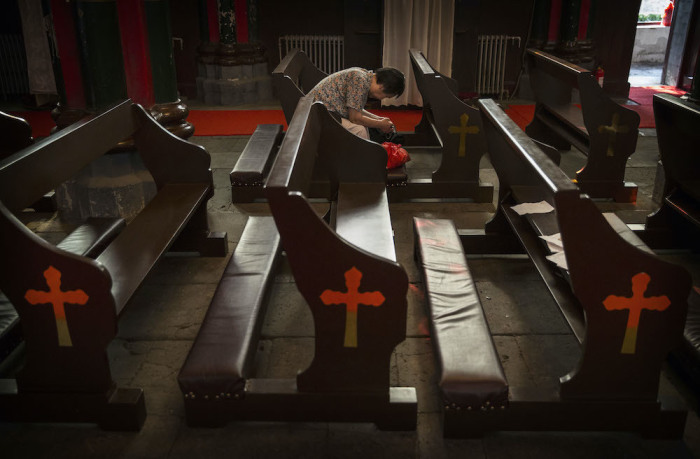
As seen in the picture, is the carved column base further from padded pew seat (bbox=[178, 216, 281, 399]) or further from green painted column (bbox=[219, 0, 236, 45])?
green painted column (bbox=[219, 0, 236, 45])

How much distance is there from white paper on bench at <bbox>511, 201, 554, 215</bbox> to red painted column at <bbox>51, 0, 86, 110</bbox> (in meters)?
3.02

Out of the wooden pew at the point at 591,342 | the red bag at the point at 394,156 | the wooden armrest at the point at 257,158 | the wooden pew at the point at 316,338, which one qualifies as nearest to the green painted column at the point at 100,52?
the wooden armrest at the point at 257,158

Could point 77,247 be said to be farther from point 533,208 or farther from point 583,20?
point 583,20

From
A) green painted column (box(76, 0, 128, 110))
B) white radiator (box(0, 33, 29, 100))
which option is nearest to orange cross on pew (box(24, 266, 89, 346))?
green painted column (box(76, 0, 128, 110))

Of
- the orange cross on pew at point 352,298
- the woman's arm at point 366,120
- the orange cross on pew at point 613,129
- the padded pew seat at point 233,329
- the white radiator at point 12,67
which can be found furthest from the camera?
the white radiator at point 12,67

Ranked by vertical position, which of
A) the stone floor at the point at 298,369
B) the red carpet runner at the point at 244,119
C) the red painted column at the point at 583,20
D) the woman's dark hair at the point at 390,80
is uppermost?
the red painted column at the point at 583,20

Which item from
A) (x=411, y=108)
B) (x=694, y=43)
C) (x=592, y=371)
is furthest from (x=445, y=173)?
(x=694, y=43)

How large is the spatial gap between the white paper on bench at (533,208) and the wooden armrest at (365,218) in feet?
2.35

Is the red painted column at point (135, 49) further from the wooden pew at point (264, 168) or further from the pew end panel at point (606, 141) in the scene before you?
the pew end panel at point (606, 141)

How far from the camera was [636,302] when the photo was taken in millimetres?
2207

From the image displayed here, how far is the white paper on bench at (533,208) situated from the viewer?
3.47 meters

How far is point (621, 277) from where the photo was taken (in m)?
2.18

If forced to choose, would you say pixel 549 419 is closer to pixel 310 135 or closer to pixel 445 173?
pixel 310 135

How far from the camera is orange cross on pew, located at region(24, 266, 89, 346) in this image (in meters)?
2.22
